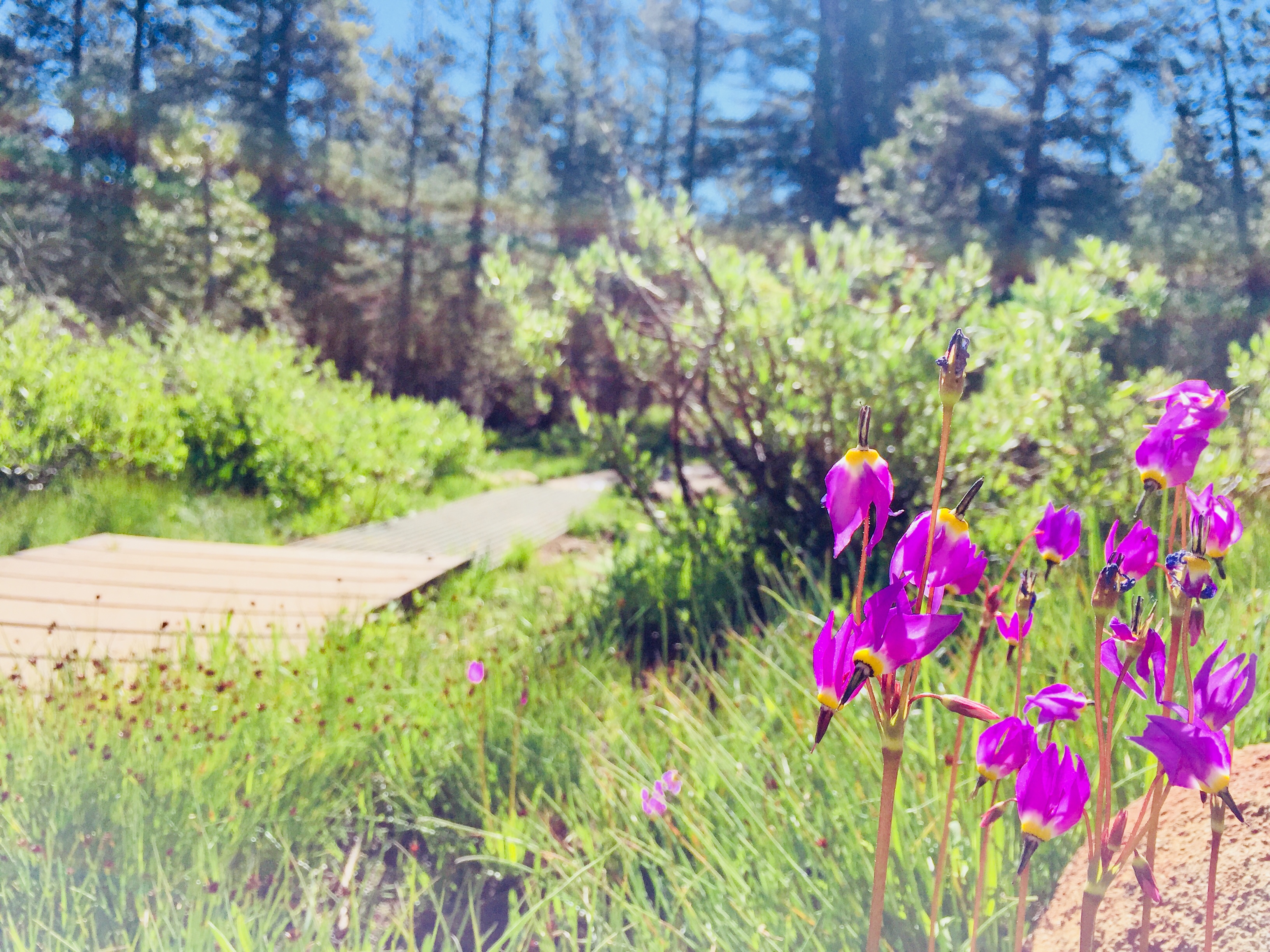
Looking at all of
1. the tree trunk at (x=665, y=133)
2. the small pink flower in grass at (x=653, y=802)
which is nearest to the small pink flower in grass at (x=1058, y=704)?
the small pink flower in grass at (x=653, y=802)

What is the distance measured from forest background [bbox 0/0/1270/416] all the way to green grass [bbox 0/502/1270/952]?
5.11ft

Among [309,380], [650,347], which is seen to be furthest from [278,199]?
[650,347]

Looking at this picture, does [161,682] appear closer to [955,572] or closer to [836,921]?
[836,921]

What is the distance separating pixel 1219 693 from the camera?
1.86 feet

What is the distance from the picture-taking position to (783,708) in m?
1.66

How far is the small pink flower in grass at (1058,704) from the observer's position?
519mm

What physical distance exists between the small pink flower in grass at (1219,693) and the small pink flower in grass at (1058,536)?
18cm

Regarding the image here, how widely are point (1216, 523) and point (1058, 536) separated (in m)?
0.13

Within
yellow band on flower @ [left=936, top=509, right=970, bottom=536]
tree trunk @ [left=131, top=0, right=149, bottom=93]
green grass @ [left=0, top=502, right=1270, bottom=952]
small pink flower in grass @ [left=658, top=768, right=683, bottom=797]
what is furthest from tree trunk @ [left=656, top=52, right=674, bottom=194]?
yellow band on flower @ [left=936, top=509, right=970, bottom=536]

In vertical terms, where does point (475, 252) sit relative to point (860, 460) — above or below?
above

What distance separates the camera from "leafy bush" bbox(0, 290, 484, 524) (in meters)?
3.15

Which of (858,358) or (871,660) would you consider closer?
(871,660)

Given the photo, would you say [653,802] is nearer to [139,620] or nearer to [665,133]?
[139,620]

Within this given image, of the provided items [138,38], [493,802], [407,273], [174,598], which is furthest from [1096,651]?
[407,273]
